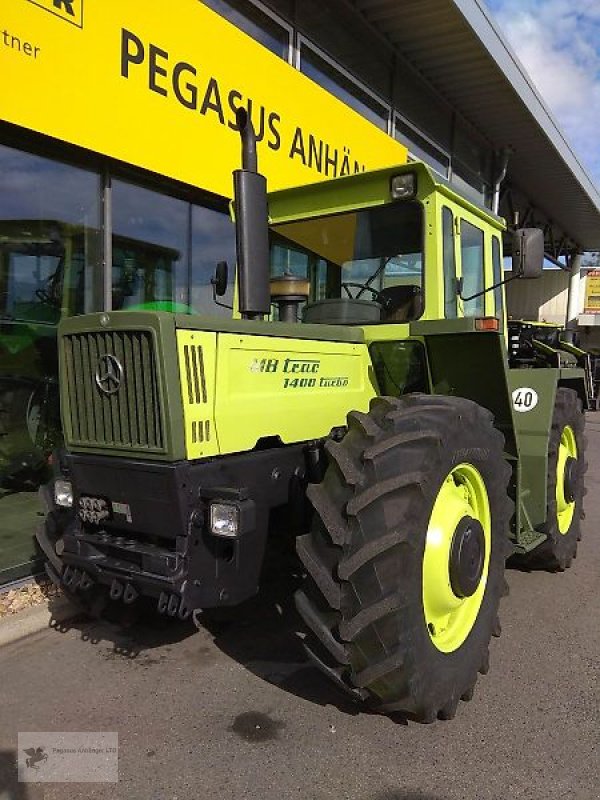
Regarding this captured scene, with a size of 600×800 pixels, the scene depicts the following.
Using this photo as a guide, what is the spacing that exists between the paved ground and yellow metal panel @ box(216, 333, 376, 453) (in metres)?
1.16

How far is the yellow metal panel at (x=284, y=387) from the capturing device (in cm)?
286

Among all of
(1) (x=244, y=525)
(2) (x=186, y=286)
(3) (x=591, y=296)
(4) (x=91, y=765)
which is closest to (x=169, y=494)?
(1) (x=244, y=525)

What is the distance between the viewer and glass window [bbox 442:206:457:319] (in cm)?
356

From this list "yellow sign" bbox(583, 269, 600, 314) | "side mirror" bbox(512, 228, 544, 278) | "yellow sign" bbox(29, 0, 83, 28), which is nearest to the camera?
"side mirror" bbox(512, 228, 544, 278)

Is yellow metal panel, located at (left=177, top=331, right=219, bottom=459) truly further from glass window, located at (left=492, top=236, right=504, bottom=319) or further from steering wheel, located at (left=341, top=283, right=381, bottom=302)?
glass window, located at (left=492, top=236, right=504, bottom=319)

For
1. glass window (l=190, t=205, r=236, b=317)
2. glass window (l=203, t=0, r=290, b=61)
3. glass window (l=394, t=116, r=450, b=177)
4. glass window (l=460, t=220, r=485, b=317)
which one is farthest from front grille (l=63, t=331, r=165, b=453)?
glass window (l=394, t=116, r=450, b=177)

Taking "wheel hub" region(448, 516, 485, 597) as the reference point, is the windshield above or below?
above

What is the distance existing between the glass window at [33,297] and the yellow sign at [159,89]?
501mm

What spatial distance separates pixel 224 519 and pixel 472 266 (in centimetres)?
230

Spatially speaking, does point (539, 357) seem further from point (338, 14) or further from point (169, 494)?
point (338, 14)

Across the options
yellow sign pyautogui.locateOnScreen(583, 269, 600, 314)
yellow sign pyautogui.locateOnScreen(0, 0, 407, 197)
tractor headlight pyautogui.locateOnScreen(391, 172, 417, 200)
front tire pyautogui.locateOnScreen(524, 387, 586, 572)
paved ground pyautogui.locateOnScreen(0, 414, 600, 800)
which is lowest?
paved ground pyautogui.locateOnScreen(0, 414, 600, 800)

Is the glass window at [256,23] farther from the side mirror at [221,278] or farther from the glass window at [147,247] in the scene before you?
the side mirror at [221,278]

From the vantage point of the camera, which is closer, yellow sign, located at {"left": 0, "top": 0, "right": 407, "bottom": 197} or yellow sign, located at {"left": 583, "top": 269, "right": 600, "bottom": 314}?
yellow sign, located at {"left": 0, "top": 0, "right": 407, "bottom": 197}

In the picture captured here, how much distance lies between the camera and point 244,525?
105 inches
